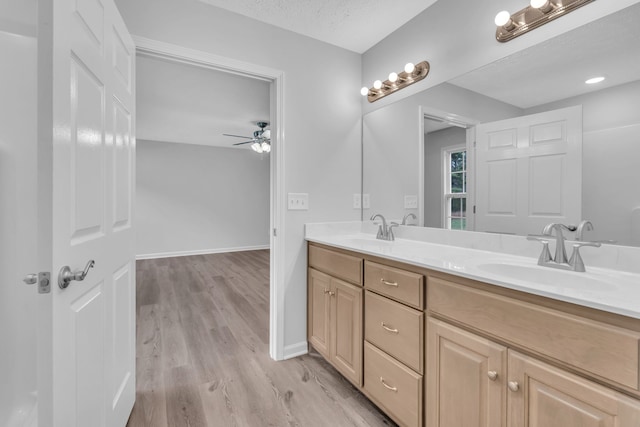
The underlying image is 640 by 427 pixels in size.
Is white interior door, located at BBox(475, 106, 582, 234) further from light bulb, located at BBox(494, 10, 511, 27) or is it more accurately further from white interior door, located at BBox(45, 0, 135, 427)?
white interior door, located at BBox(45, 0, 135, 427)

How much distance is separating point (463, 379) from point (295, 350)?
4.49 feet

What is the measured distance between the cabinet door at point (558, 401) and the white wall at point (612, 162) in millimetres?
702

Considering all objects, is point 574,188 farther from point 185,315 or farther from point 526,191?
point 185,315

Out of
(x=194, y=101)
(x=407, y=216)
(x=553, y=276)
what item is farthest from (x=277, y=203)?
(x=194, y=101)

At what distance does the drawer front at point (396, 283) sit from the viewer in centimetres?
122

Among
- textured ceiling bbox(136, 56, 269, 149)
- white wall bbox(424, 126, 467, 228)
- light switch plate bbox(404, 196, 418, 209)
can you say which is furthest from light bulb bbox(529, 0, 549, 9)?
textured ceiling bbox(136, 56, 269, 149)

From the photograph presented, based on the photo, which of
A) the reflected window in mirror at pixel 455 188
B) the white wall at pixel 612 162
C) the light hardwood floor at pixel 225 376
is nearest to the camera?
the white wall at pixel 612 162

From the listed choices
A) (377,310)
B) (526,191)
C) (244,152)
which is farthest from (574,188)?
(244,152)

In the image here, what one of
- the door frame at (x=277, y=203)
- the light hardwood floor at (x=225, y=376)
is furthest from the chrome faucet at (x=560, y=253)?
the door frame at (x=277, y=203)

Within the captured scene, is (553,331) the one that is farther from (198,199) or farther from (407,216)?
→ (198,199)

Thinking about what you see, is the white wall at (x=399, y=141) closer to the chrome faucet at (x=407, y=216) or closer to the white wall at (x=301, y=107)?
the chrome faucet at (x=407, y=216)

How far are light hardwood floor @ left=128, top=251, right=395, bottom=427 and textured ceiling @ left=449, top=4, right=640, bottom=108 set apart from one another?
1820 millimetres

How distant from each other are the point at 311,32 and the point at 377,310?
2018 millimetres

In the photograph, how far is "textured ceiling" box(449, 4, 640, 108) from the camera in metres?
1.09
